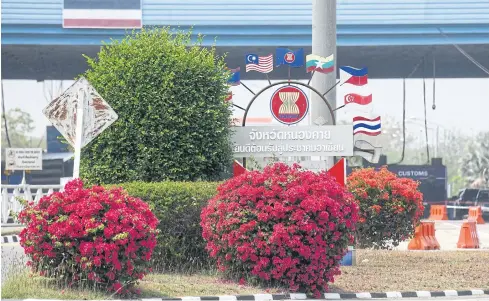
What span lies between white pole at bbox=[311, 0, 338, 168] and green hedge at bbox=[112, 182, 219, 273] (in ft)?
14.2

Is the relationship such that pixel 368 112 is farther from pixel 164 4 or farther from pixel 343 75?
pixel 164 4

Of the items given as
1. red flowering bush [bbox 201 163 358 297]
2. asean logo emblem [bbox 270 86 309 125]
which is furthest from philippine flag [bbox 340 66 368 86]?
red flowering bush [bbox 201 163 358 297]

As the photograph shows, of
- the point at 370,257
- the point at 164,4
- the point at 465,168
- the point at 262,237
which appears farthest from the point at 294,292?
the point at 465,168

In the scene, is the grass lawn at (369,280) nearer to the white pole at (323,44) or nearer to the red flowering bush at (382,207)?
the red flowering bush at (382,207)

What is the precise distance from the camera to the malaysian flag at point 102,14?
132ft

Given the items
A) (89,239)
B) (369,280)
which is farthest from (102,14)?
(89,239)

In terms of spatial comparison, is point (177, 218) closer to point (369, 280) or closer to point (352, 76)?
point (369, 280)

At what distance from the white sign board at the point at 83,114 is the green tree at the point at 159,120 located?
1.71 metres

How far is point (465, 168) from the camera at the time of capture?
366 ft

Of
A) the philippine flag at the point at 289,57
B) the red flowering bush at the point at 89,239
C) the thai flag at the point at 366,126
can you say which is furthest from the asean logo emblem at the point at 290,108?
the red flowering bush at the point at 89,239

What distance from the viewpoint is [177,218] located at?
16859mm

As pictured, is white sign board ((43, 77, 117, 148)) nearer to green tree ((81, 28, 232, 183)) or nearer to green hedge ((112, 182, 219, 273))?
green hedge ((112, 182, 219, 273))

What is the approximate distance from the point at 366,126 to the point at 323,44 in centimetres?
200

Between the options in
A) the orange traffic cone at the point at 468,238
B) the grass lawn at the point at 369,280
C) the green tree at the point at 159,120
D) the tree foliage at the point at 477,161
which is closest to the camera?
the grass lawn at the point at 369,280
